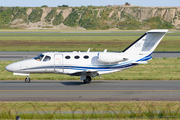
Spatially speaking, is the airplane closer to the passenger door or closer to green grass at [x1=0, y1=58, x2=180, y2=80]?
the passenger door

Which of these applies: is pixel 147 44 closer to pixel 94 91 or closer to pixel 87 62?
pixel 87 62

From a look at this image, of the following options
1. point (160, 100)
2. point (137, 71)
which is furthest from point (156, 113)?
point (137, 71)

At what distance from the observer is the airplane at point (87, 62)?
22.5 meters

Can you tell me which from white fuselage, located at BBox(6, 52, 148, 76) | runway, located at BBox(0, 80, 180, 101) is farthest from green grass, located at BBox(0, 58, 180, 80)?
white fuselage, located at BBox(6, 52, 148, 76)

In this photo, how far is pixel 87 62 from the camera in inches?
891

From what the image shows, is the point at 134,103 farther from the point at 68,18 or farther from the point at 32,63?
the point at 68,18

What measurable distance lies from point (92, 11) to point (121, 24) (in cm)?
2306

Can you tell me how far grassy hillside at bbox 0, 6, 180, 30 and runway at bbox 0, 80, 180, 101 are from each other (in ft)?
345

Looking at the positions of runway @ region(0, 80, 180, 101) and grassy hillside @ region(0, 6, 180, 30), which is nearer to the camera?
runway @ region(0, 80, 180, 101)

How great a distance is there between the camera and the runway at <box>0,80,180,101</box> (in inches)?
684

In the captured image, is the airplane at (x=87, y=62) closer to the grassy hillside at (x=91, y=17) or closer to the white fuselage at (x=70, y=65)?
the white fuselage at (x=70, y=65)

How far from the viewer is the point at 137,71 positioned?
29594mm

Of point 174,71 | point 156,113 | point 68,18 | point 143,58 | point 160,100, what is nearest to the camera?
point 156,113

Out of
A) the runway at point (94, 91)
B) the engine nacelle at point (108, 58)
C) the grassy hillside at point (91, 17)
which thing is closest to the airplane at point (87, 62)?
the engine nacelle at point (108, 58)
